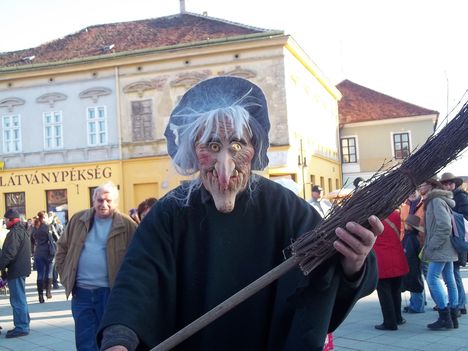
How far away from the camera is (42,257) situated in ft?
34.2

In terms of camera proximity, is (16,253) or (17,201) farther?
(17,201)

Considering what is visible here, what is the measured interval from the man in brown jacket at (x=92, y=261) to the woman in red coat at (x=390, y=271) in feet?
Answer: 10.3

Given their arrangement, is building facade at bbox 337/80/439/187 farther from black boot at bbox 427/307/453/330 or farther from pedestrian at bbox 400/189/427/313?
black boot at bbox 427/307/453/330

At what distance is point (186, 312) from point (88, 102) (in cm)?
2476

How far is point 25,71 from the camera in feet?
87.2

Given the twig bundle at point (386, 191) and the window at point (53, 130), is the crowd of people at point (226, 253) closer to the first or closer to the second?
the twig bundle at point (386, 191)

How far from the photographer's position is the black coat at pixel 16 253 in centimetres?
743

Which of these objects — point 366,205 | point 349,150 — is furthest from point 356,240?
point 349,150

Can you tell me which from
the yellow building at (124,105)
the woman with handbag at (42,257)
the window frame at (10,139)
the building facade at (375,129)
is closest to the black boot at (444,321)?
the woman with handbag at (42,257)

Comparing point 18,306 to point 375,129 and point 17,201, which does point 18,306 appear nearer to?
point 17,201

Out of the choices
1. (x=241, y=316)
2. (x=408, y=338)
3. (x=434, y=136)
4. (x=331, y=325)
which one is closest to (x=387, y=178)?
(x=434, y=136)

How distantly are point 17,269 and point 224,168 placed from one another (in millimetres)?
6200

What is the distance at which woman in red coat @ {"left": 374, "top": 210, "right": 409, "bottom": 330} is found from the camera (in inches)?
264

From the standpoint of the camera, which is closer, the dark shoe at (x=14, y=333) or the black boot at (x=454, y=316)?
the black boot at (x=454, y=316)
